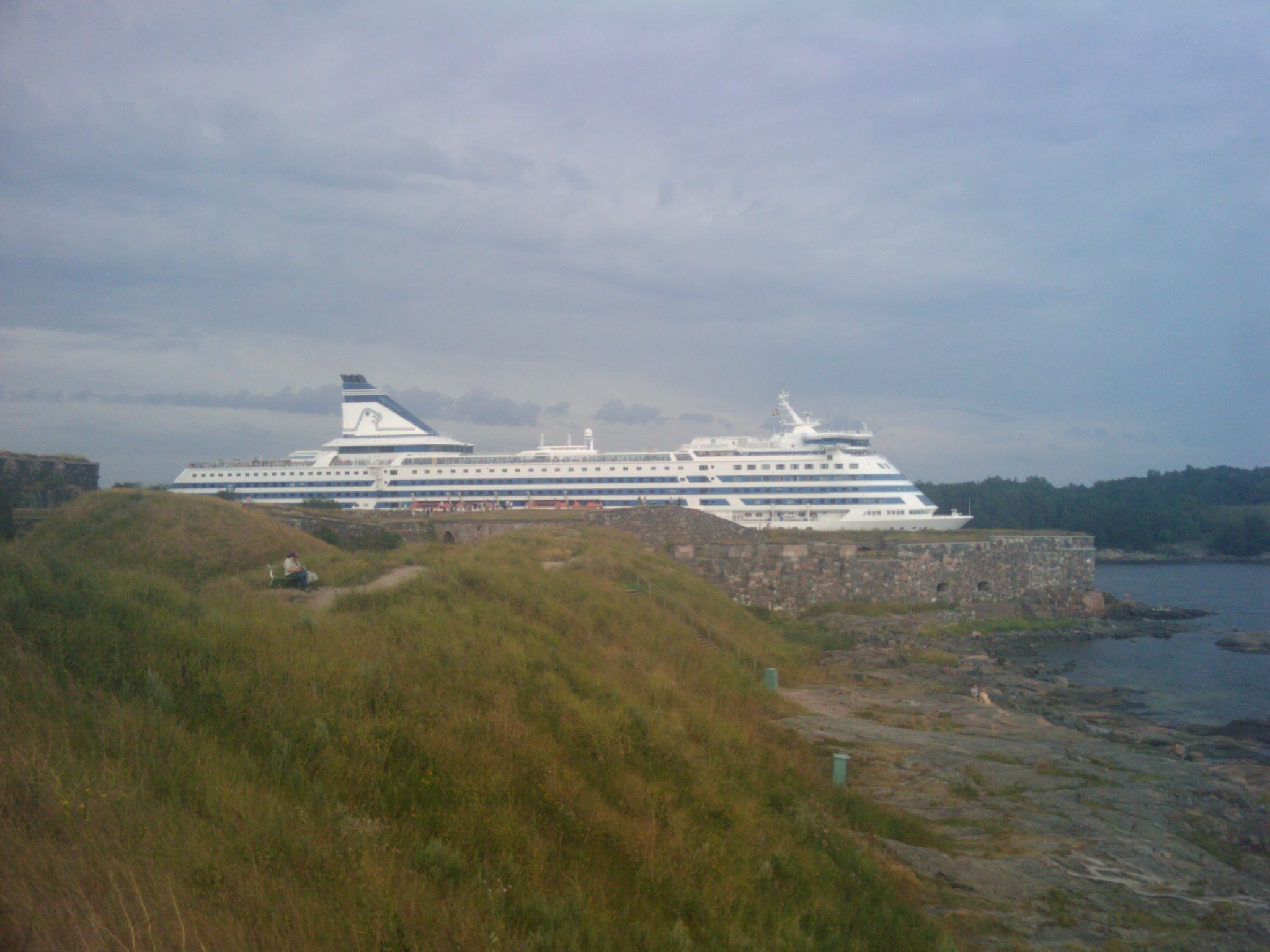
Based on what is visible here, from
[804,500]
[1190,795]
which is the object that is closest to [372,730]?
[1190,795]

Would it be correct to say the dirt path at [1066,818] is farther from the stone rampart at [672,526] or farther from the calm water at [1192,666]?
the stone rampart at [672,526]

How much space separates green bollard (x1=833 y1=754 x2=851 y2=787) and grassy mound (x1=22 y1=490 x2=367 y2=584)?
28.7 feet

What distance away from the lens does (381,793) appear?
559 centimetres

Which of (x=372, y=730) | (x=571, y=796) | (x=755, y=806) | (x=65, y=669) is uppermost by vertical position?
(x=65, y=669)

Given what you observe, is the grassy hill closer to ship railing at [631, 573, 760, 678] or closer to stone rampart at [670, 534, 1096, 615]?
ship railing at [631, 573, 760, 678]

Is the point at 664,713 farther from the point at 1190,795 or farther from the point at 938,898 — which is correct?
the point at 1190,795

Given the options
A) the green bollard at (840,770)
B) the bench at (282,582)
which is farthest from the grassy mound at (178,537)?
the green bollard at (840,770)

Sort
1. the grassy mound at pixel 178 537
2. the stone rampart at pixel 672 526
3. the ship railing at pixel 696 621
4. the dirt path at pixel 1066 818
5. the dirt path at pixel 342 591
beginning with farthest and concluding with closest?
1. the stone rampart at pixel 672 526
2. the ship railing at pixel 696 621
3. the grassy mound at pixel 178 537
4. the dirt path at pixel 342 591
5. the dirt path at pixel 1066 818

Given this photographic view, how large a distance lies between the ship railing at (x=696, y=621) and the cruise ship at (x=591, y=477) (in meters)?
26.0

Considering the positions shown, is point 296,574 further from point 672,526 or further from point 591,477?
point 591,477

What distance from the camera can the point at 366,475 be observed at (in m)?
50.8

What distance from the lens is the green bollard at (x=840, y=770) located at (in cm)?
993

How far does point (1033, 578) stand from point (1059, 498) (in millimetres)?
65129

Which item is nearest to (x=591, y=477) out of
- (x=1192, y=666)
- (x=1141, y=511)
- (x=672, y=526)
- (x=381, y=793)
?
(x=672, y=526)
